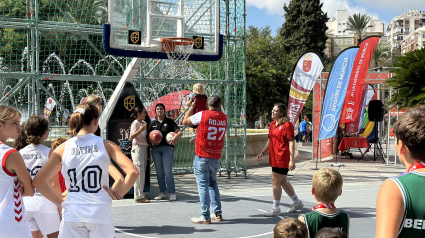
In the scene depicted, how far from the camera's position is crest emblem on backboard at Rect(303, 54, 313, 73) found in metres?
13.7

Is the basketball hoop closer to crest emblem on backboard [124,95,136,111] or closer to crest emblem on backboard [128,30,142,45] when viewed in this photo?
crest emblem on backboard [128,30,142,45]

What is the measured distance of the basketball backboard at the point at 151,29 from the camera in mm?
8195

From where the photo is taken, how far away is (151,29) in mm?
8445

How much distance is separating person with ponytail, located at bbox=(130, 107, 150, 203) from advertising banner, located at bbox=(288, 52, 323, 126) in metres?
6.31

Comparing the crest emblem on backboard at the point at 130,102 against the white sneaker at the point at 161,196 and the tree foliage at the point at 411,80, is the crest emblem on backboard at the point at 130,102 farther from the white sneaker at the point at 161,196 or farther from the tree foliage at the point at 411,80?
the tree foliage at the point at 411,80

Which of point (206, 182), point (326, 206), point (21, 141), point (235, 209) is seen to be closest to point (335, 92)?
point (235, 209)

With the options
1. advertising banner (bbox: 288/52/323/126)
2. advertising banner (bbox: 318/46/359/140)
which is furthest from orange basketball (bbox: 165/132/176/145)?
advertising banner (bbox: 318/46/359/140)

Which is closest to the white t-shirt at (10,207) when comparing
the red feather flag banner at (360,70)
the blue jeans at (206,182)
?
the blue jeans at (206,182)

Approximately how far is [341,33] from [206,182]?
14638cm

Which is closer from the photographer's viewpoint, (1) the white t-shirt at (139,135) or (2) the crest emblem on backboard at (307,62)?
(1) the white t-shirt at (139,135)

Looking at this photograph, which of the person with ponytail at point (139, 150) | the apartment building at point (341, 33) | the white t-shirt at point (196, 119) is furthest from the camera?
the apartment building at point (341, 33)

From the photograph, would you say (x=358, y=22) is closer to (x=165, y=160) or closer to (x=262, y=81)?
(x=262, y=81)

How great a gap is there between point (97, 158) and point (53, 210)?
1246 mm

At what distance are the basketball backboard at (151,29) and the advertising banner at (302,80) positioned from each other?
5.11 m
